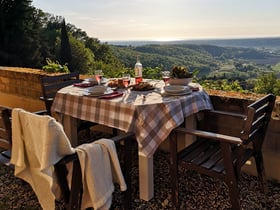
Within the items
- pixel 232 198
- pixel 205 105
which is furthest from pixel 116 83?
pixel 232 198

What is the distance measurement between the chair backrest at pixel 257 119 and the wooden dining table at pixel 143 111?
18.8 inches

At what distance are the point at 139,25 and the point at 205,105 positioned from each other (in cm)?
1082

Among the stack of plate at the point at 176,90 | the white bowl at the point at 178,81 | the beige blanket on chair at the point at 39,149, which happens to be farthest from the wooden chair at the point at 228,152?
the beige blanket on chair at the point at 39,149

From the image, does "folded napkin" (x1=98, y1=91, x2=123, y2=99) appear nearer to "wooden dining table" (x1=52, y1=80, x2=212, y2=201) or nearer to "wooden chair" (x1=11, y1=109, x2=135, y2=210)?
"wooden dining table" (x1=52, y1=80, x2=212, y2=201)

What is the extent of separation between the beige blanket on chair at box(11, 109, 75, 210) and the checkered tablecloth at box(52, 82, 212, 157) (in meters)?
0.62

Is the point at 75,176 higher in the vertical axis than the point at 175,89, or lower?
lower

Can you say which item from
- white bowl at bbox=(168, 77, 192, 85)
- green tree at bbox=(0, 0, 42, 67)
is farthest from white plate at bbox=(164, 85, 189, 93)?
green tree at bbox=(0, 0, 42, 67)

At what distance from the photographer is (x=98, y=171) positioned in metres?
1.56

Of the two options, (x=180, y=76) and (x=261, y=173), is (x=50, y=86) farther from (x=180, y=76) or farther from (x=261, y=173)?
(x=261, y=173)

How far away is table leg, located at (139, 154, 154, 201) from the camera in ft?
7.23

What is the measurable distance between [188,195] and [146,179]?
366 mm

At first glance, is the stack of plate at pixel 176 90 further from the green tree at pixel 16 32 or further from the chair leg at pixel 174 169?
the green tree at pixel 16 32

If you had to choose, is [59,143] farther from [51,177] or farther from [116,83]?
[116,83]

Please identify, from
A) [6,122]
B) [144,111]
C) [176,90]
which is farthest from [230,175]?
[6,122]
